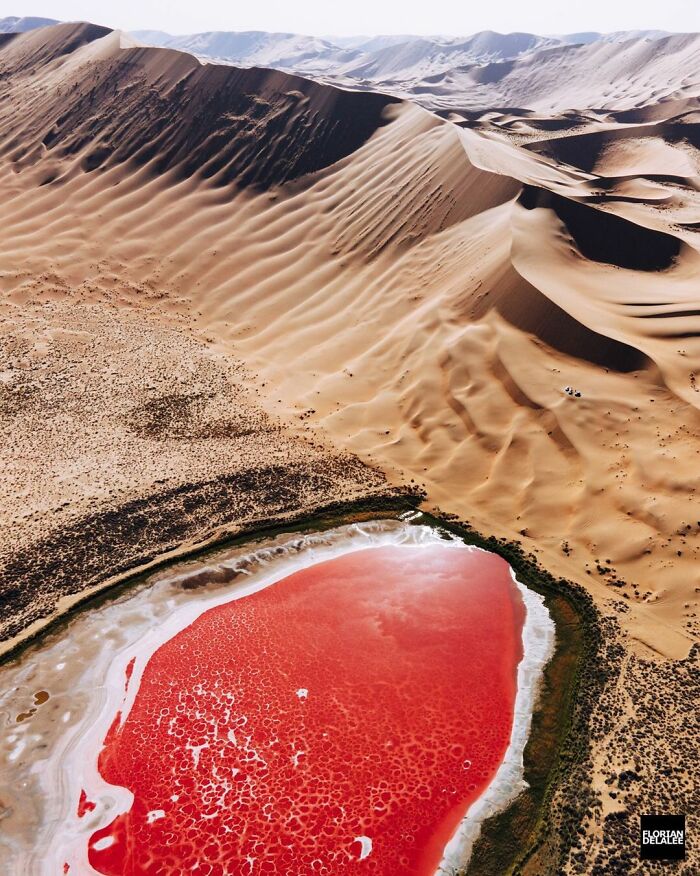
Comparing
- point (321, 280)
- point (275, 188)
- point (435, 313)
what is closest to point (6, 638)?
point (435, 313)

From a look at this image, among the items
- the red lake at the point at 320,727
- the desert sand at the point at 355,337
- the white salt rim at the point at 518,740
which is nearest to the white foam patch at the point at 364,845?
the red lake at the point at 320,727

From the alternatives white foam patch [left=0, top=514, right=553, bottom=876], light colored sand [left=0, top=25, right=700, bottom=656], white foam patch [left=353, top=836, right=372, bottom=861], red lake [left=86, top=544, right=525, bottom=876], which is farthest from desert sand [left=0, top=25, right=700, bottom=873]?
white foam patch [left=353, top=836, right=372, bottom=861]

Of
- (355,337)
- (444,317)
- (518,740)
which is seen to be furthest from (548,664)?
(355,337)

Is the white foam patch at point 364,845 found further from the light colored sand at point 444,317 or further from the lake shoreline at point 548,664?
the light colored sand at point 444,317

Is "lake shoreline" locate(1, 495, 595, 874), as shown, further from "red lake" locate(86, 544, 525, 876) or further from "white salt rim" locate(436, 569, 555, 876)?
"red lake" locate(86, 544, 525, 876)

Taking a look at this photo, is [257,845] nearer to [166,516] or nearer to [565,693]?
[565,693]
